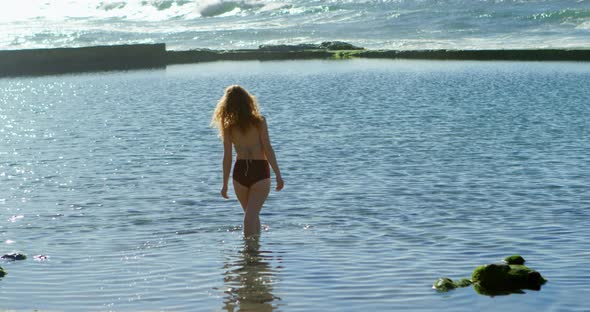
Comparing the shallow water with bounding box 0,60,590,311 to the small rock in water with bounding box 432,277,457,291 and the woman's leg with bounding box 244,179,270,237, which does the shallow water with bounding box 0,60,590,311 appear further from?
the woman's leg with bounding box 244,179,270,237

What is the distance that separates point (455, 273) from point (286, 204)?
5285 mm

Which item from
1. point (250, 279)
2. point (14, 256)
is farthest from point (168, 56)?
point (250, 279)

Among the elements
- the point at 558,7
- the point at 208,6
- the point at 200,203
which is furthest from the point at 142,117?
the point at 208,6

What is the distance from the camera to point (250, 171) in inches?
449

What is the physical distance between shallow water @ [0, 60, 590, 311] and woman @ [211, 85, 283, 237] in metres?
0.76

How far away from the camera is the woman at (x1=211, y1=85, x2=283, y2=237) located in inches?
437

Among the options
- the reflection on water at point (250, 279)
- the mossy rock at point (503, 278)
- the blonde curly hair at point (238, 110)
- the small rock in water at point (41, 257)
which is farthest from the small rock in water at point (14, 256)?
the mossy rock at point (503, 278)

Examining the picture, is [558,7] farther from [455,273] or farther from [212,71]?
[455,273]

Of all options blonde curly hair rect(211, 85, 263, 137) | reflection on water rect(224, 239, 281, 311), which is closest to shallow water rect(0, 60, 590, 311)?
reflection on water rect(224, 239, 281, 311)

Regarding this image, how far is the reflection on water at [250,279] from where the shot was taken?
9.58 meters

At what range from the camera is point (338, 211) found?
15156 mm

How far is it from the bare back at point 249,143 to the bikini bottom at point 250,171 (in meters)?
0.06

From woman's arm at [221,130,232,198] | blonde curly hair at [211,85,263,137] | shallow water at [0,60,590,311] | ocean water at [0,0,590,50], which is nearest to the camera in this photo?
shallow water at [0,60,590,311]

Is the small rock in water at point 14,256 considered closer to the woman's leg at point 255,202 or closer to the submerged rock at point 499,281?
the woman's leg at point 255,202
